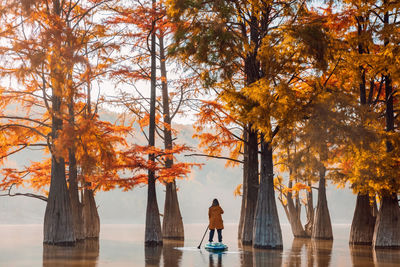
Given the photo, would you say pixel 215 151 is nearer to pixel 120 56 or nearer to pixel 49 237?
pixel 120 56

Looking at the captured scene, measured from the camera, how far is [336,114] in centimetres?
1873

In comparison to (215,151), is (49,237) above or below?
below

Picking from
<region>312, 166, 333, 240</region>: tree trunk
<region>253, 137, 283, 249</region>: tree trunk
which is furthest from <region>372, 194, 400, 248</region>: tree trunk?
<region>312, 166, 333, 240</region>: tree trunk

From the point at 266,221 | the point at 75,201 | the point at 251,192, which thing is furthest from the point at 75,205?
the point at 266,221

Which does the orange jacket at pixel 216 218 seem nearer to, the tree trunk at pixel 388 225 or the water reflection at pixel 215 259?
the water reflection at pixel 215 259

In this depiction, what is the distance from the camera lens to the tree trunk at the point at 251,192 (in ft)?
73.5

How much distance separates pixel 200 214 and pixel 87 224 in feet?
368

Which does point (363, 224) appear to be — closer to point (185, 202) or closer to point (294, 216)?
point (294, 216)

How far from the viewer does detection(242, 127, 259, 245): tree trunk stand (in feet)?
73.5

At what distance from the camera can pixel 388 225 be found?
21438 mm

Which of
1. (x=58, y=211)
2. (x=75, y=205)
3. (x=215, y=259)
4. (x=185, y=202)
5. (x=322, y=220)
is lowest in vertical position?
(x=185, y=202)

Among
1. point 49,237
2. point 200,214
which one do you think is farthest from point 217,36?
point 200,214

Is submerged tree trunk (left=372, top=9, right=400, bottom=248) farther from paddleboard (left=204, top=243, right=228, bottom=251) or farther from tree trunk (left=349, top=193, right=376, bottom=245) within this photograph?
paddleboard (left=204, top=243, right=228, bottom=251)

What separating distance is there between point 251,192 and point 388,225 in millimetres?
5625
